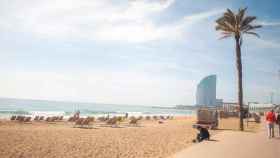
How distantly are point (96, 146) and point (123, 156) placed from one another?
8.43ft

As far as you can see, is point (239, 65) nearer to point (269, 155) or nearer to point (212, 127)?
point (212, 127)

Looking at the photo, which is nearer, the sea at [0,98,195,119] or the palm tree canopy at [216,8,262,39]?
the palm tree canopy at [216,8,262,39]

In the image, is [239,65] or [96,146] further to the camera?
[239,65]

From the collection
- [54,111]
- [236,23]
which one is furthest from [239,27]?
[54,111]

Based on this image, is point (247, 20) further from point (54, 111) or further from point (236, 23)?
point (54, 111)

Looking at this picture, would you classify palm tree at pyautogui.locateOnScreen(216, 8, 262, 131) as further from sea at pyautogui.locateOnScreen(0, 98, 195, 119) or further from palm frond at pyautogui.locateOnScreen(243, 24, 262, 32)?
sea at pyautogui.locateOnScreen(0, 98, 195, 119)

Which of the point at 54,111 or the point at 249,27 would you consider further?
the point at 54,111

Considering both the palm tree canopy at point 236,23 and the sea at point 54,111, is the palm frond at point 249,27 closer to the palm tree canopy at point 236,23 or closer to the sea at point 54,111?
the palm tree canopy at point 236,23

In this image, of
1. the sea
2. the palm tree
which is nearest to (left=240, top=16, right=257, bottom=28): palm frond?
the palm tree

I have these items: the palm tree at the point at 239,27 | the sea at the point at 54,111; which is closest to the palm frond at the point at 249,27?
A: the palm tree at the point at 239,27

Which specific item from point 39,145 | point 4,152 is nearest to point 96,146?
point 39,145

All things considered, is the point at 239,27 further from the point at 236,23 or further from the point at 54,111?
the point at 54,111

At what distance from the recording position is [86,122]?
24.1m

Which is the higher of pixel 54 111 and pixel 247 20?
pixel 247 20
